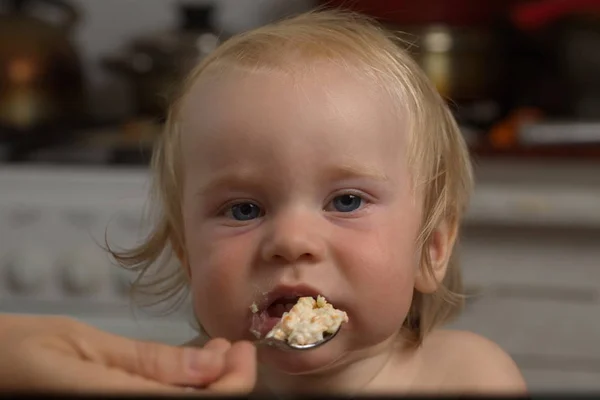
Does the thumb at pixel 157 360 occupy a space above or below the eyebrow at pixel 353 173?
below

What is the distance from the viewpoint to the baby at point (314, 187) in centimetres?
55

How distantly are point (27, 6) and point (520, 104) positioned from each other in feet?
3.02

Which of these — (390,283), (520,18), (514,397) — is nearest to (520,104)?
(520,18)

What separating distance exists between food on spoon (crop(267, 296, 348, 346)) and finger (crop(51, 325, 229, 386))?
132 millimetres

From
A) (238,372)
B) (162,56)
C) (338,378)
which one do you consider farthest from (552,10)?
(238,372)

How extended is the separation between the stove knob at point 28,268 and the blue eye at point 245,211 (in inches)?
28.1

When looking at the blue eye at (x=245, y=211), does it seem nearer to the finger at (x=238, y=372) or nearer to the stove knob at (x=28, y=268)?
the finger at (x=238, y=372)

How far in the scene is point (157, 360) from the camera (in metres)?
0.37

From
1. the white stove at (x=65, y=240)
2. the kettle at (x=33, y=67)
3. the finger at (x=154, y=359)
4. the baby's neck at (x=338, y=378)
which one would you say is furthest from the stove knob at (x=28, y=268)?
the finger at (x=154, y=359)

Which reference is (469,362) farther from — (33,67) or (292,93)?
(33,67)

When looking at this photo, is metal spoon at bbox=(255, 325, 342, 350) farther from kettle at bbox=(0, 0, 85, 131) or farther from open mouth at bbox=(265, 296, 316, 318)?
kettle at bbox=(0, 0, 85, 131)

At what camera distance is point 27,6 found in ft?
5.22

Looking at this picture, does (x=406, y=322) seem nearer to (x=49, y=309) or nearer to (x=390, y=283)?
(x=390, y=283)

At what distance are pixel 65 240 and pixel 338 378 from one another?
2.27 feet
